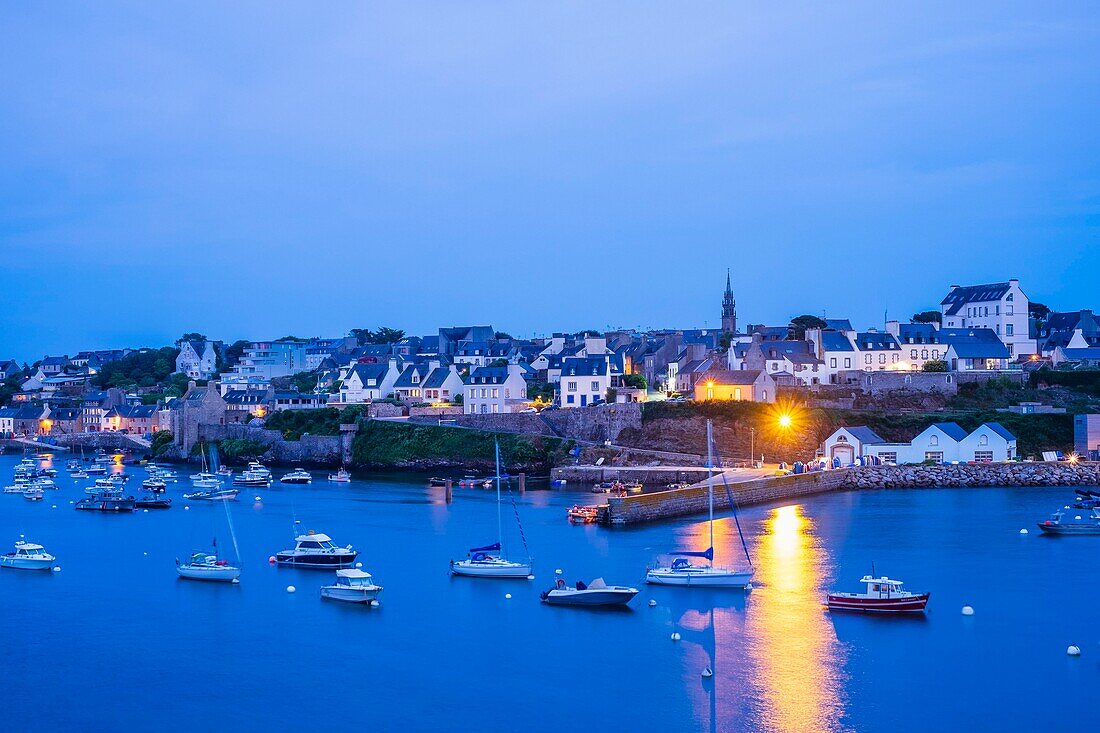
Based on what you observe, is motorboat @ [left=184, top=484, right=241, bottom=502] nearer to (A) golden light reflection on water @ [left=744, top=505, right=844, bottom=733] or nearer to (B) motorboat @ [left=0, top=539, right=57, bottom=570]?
(B) motorboat @ [left=0, top=539, right=57, bottom=570]

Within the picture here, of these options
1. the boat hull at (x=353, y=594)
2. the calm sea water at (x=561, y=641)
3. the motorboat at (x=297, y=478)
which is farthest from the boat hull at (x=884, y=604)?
the motorboat at (x=297, y=478)

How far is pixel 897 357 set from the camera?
6419cm

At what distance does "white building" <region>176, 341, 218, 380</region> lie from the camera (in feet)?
356

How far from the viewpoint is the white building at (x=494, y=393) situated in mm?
64938

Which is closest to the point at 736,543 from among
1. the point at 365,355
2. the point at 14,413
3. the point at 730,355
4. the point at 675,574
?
the point at 675,574

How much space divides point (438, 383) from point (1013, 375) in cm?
3274

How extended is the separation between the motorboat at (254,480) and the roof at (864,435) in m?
26.9

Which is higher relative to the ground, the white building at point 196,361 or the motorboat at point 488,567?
the white building at point 196,361

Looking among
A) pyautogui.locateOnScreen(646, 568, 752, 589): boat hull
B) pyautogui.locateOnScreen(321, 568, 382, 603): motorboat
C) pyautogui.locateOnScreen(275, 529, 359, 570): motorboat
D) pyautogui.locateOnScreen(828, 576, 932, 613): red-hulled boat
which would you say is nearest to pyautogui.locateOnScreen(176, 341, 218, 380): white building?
pyautogui.locateOnScreen(275, 529, 359, 570): motorboat

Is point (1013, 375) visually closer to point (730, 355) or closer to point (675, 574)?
point (730, 355)

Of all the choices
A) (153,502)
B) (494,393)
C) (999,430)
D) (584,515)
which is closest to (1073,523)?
(999,430)

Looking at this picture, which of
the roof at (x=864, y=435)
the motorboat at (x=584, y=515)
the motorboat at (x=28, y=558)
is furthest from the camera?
the roof at (x=864, y=435)

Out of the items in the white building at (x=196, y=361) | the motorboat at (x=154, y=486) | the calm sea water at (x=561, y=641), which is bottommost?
the calm sea water at (x=561, y=641)

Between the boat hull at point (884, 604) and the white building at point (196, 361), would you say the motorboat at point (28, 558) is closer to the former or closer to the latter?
the boat hull at point (884, 604)
